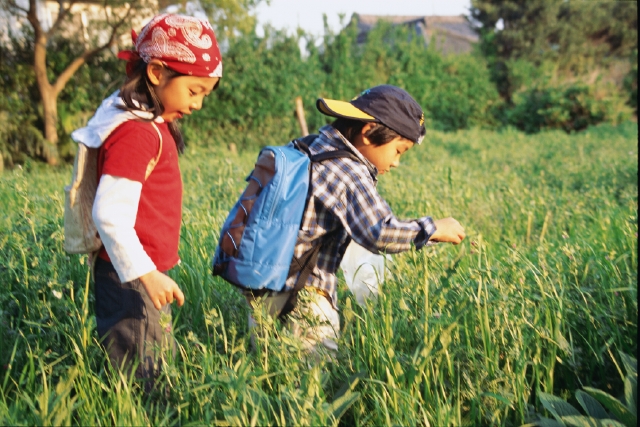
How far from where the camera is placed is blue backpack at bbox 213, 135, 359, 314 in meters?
2.09

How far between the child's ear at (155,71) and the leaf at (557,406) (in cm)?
162

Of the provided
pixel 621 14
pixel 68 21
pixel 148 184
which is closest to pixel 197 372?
pixel 148 184

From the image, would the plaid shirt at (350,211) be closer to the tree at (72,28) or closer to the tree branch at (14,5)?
the tree at (72,28)

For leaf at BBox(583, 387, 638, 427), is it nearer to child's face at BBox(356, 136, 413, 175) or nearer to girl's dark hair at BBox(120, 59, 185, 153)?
child's face at BBox(356, 136, 413, 175)

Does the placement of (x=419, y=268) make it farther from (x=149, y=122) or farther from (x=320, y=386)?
(x=149, y=122)

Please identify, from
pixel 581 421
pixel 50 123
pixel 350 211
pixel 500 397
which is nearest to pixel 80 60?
pixel 50 123

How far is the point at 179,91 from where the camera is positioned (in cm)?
202

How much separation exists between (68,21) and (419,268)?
11306mm

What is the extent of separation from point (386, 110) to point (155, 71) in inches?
32.6

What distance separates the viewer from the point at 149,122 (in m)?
1.96

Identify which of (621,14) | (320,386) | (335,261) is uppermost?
(621,14)

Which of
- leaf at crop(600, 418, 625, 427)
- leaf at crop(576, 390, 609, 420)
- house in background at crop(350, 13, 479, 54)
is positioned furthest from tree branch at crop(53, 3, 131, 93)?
house in background at crop(350, 13, 479, 54)

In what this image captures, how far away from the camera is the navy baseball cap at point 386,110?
2207 millimetres

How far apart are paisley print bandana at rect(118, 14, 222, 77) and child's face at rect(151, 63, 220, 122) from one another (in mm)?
29
